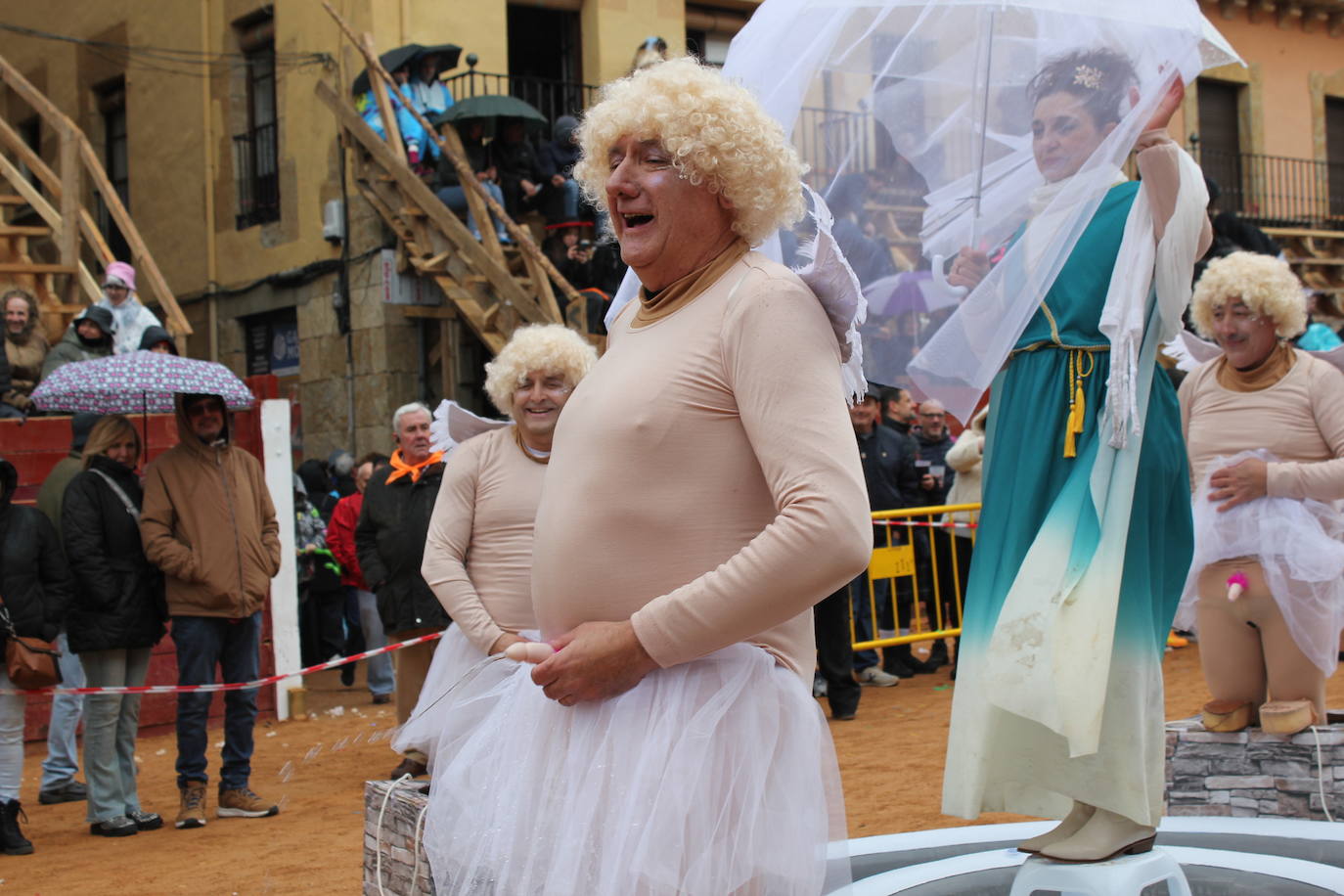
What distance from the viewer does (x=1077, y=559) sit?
12.1 ft

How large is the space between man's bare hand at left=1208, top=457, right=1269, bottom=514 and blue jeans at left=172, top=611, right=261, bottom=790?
4.55m

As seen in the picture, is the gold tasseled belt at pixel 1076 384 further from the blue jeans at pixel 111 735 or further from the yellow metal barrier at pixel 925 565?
the yellow metal barrier at pixel 925 565

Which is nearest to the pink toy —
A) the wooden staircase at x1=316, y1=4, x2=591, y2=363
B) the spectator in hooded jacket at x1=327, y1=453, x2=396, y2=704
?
the spectator in hooded jacket at x1=327, y1=453, x2=396, y2=704

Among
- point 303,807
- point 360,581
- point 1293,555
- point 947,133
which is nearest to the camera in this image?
point 947,133

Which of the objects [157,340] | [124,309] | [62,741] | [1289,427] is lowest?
[62,741]

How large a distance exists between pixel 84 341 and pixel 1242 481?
30.5 feet

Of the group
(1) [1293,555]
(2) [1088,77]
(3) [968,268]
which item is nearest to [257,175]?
(1) [1293,555]

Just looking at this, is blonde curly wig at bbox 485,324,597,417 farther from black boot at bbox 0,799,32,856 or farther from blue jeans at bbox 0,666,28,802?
black boot at bbox 0,799,32,856

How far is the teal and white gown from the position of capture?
3.60 metres

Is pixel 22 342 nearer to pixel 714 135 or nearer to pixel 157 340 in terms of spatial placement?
pixel 157 340

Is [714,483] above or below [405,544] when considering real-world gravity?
above

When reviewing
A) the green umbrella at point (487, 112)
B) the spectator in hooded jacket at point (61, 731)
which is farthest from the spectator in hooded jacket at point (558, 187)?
the spectator in hooded jacket at point (61, 731)

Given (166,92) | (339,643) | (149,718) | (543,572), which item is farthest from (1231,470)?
(166,92)

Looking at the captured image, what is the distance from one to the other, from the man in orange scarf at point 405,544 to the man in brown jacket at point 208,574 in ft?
2.76
